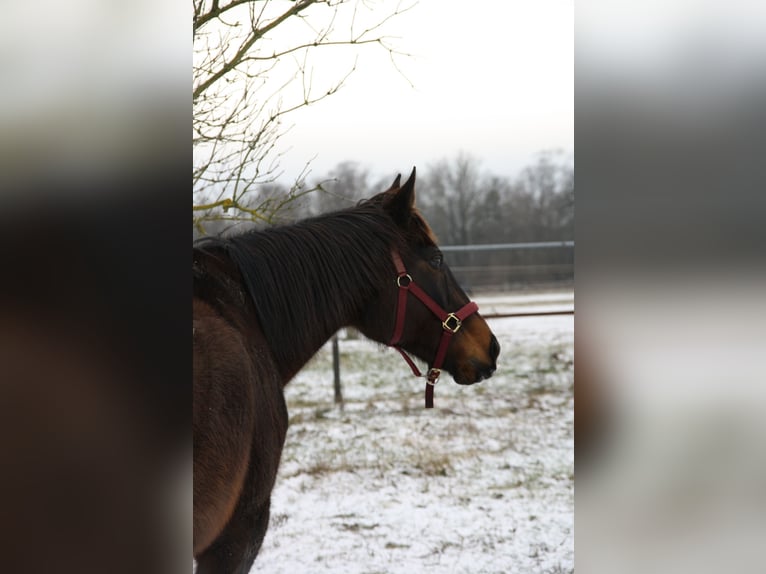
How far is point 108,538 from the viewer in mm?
628

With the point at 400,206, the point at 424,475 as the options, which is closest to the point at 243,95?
the point at 400,206

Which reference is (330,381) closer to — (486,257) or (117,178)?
(486,257)

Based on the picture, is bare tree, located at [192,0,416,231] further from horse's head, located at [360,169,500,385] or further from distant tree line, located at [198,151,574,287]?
distant tree line, located at [198,151,574,287]

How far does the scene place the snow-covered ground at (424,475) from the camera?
336cm

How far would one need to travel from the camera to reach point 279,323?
207 cm

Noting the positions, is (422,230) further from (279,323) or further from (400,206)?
(279,323)

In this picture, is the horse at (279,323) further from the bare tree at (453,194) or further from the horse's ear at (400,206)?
the bare tree at (453,194)

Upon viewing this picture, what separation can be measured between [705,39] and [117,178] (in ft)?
1.78

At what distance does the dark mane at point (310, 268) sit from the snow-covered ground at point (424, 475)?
274 millimetres

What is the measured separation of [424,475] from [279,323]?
107 inches

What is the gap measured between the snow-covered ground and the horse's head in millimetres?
199

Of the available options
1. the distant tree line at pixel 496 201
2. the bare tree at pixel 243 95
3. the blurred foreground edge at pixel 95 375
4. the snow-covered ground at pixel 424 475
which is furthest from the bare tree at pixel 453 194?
the blurred foreground edge at pixel 95 375

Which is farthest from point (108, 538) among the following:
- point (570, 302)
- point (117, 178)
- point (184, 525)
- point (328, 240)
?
point (570, 302)

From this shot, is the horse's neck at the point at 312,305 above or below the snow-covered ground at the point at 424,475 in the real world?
above
